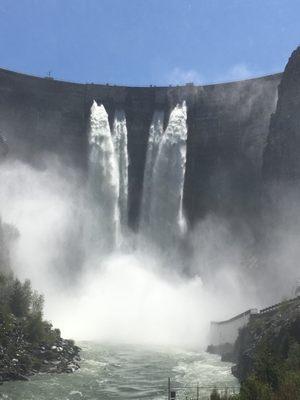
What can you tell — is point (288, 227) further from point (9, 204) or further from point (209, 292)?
point (9, 204)

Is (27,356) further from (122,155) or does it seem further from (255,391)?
(122,155)

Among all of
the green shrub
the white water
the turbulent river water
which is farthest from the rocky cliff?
the green shrub

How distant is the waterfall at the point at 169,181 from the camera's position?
57.6m

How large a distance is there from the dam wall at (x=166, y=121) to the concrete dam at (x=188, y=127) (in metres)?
0.11

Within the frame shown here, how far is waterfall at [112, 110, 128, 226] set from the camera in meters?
58.2

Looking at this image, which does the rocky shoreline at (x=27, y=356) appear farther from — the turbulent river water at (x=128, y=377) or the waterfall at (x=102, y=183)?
the waterfall at (x=102, y=183)

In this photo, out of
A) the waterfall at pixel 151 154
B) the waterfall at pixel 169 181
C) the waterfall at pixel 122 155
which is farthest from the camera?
the waterfall at pixel 151 154

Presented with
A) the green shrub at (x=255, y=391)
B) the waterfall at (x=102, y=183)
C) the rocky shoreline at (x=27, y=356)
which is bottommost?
the green shrub at (x=255, y=391)

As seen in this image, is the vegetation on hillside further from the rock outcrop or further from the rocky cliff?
the rocky cliff

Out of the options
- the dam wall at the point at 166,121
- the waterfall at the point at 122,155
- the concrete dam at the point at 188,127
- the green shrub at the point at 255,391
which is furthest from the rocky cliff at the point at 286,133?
the green shrub at the point at 255,391

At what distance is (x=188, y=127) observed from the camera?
197 feet

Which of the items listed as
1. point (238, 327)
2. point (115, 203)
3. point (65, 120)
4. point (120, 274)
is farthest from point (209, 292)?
point (65, 120)

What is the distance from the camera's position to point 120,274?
54.5 metres

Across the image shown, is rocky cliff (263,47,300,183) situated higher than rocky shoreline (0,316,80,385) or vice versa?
rocky cliff (263,47,300,183)
